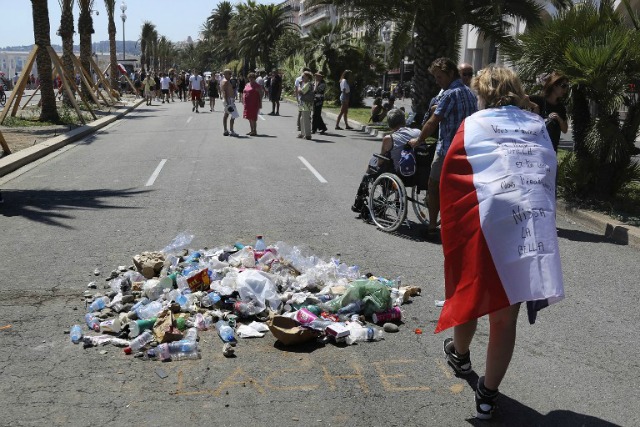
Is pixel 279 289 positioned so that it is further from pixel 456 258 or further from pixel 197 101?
pixel 197 101

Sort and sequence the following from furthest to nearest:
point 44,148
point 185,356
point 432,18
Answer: point 432,18, point 44,148, point 185,356

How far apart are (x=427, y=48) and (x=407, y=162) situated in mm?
12361

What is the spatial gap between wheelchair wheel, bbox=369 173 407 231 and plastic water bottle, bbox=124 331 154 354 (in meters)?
3.85

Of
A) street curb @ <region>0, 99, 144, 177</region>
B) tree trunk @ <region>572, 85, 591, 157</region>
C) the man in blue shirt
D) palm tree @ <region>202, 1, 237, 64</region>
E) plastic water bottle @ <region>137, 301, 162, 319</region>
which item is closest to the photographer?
plastic water bottle @ <region>137, 301, 162, 319</region>

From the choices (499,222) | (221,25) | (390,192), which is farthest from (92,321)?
(221,25)

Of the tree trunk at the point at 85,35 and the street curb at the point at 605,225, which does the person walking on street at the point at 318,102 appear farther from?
the tree trunk at the point at 85,35

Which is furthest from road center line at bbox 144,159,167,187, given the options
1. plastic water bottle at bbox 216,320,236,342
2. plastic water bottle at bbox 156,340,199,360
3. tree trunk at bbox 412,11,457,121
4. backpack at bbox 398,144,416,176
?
tree trunk at bbox 412,11,457,121

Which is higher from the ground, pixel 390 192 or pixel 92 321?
pixel 390 192

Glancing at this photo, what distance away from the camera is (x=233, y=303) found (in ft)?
17.1

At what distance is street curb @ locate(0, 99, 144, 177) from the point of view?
42.4 ft

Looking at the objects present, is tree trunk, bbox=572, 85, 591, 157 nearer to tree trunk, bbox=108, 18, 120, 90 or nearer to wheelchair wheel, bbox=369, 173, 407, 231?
wheelchair wheel, bbox=369, 173, 407, 231

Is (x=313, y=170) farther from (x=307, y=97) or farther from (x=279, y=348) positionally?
(x=279, y=348)

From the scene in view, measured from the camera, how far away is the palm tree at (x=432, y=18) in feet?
60.2

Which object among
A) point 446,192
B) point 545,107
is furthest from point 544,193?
point 545,107
